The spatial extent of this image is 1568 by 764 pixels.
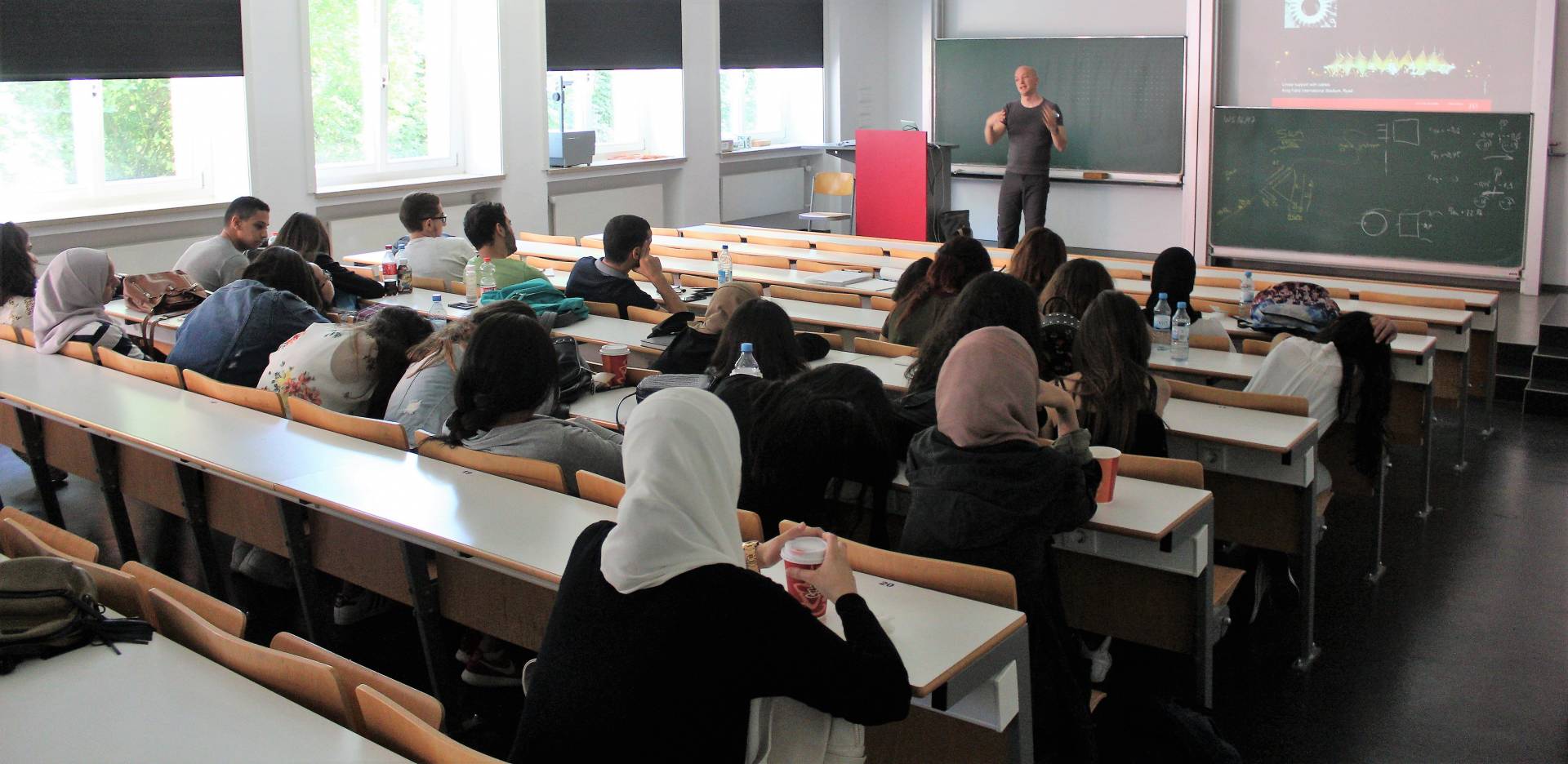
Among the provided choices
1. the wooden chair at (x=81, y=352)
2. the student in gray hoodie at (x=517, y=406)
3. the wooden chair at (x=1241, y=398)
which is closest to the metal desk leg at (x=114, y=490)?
the wooden chair at (x=81, y=352)

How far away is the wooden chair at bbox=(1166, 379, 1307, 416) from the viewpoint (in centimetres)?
382

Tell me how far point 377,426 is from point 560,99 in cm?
752

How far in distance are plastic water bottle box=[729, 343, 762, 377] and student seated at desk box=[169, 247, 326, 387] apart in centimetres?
192

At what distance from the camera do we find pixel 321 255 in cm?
604

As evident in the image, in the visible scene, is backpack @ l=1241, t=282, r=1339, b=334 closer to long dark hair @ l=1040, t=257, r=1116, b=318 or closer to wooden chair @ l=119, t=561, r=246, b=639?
long dark hair @ l=1040, t=257, r=1116, b=318

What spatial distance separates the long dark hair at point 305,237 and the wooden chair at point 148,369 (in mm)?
1523

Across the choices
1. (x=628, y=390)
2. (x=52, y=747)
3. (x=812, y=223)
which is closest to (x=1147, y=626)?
(x=628, y=390)

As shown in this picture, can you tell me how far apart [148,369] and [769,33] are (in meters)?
9.22

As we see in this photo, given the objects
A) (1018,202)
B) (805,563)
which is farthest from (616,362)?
(1018,202)

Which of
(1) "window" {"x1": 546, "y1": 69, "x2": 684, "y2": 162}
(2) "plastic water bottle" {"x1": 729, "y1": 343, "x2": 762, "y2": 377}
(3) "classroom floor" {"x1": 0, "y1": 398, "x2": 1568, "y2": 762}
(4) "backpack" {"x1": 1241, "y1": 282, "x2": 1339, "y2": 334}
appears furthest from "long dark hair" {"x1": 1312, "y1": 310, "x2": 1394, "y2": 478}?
(1) "window" {"x1": 546, "y1": 69, "x2": 684, "y2": 162}

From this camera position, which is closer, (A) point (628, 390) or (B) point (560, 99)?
(A) point (628, 390)

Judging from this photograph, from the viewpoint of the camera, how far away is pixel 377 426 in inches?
139

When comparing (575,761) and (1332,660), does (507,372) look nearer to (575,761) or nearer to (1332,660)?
(575,761)

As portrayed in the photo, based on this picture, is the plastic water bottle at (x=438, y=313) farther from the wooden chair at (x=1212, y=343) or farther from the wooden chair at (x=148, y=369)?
the wooden chair at (x=1212, y=343)
